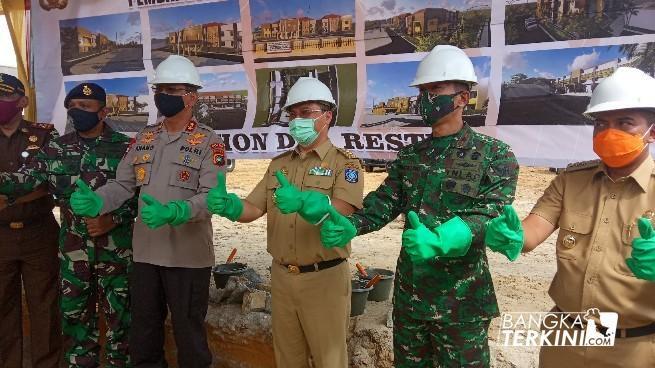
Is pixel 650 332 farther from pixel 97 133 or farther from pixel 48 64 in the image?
pixel 48 64

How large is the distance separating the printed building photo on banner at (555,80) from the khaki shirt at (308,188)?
1.21 meters

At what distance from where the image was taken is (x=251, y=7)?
3.63 meters

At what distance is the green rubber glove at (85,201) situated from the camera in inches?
102

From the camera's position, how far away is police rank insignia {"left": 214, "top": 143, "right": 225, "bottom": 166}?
9.07 feet

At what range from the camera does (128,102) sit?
4078 millimetres

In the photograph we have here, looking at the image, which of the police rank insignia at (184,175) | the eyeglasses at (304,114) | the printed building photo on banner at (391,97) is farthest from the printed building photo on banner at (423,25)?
the police rank insignia at (184,175)

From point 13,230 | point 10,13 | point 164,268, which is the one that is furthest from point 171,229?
point 10,13

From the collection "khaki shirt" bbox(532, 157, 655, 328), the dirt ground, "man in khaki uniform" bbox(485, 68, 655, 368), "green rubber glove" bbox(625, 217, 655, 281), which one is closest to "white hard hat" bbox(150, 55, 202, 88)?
"man in khaki uniform" bbox(485, 68, 655, 368)

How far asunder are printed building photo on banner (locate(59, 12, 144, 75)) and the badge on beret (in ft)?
7.82

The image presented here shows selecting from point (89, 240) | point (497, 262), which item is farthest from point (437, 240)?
point (497, 262)

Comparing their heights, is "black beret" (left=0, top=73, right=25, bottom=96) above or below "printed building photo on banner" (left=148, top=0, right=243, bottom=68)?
below

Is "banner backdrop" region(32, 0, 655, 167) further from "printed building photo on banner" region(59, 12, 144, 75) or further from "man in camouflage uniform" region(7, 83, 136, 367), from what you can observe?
"man in camouflage uniform" region(7, 83, 136, 367)

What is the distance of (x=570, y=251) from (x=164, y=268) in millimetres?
2055

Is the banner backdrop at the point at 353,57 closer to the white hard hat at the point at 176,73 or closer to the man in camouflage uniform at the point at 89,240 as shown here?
the white hard hat at the point at 176,73
